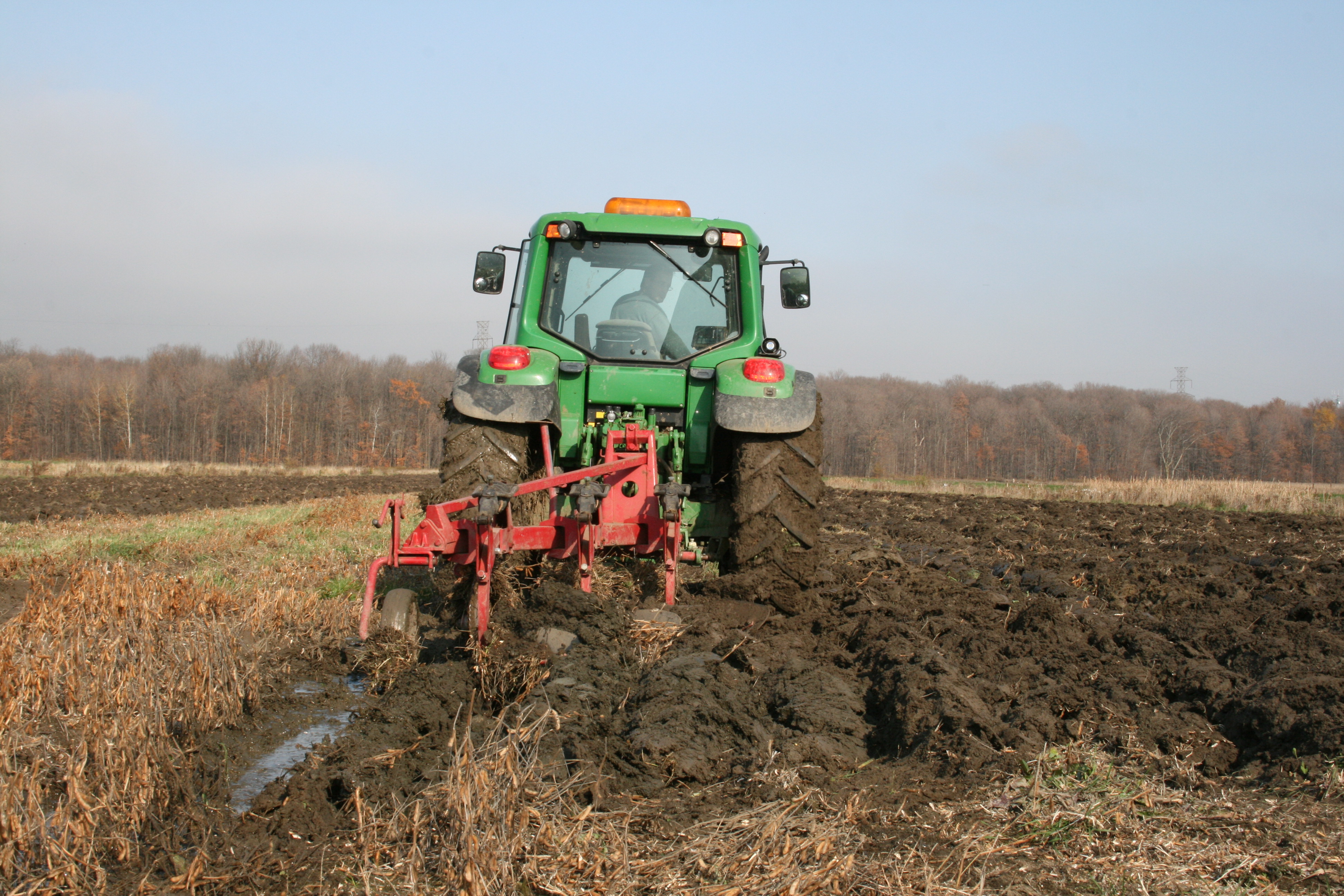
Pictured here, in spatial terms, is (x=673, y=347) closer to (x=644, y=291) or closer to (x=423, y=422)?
(x=644, y=291)

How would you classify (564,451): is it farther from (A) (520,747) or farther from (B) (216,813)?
(B) (216,813)

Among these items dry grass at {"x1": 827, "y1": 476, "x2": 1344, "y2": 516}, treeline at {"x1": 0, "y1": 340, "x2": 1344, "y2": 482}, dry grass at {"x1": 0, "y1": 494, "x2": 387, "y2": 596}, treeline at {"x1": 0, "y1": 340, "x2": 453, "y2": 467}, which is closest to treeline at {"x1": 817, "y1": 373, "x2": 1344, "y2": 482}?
treeline at {"x1": 0, "y1": 340, "x2": 1344, "y2": 482}

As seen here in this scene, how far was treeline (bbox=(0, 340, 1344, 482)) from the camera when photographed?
61.1m

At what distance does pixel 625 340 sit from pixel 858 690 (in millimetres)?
2656

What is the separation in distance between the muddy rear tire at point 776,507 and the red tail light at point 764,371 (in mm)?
295

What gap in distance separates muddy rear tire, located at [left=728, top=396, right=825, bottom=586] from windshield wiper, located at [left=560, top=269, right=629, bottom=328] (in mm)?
1406

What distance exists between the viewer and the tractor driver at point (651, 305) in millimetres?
5691

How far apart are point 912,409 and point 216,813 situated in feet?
243

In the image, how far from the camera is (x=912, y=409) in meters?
73.8

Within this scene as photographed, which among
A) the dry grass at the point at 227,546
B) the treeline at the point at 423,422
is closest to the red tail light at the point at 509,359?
the dry grass at the point at 227,546

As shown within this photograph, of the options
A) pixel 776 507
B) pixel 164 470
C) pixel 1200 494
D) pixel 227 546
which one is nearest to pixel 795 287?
pixel 776 507

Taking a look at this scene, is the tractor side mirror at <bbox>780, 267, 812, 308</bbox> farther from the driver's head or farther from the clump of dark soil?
the clump of dark soil

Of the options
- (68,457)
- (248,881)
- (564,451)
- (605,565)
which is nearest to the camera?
(248,881)

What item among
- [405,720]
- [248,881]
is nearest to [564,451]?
[405,720]
